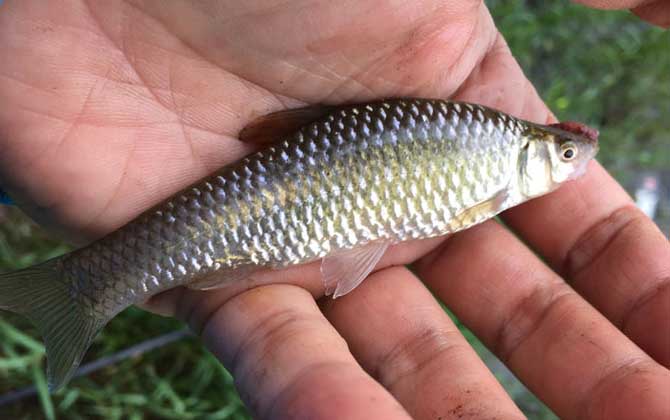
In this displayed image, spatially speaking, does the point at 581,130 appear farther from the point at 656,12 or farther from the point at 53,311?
the point at 53,311

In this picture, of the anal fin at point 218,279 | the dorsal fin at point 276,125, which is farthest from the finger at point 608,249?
the anal fin at point 218,279

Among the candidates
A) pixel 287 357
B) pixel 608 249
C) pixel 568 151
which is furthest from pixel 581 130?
pixel 287 357

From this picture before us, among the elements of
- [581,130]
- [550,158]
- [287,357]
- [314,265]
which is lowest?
[287,357]

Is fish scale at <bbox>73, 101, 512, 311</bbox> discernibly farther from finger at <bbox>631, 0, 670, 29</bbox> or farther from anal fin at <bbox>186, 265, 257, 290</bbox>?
finger at <bbox>631, 0, 670, 29</bbox>

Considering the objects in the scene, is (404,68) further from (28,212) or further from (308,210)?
(28,212)

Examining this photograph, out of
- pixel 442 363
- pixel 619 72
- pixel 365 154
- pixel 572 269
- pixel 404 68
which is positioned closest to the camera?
pixel 442 363

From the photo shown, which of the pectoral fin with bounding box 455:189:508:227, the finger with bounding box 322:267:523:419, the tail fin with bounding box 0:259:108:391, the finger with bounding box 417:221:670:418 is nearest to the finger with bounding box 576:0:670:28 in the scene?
the pectoral fin with bounding box 455:189:508:227

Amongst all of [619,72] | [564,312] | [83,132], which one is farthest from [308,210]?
[619,72]

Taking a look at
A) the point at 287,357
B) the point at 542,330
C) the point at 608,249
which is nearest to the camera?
the point at 287,357
